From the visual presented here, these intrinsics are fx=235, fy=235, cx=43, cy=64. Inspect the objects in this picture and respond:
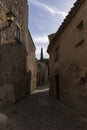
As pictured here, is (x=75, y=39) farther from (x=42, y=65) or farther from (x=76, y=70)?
(x=42, y=65)

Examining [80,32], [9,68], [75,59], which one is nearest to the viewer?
[80,32]

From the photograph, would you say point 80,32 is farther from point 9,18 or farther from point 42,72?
point 42,72

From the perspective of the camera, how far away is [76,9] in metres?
9.64

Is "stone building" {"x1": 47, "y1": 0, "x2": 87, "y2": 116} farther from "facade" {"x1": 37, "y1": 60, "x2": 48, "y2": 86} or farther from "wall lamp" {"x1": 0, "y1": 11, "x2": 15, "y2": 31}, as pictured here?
"facade" {"x1": 37, "y1": 60, "x2": 48, "y2": 86}

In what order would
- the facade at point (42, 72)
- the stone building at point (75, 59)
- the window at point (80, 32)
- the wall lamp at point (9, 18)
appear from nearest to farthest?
the stone building at point (75, 59), the wall lamp at point (9, 18), the window at point (80, 32), the facade at point (42, 72)

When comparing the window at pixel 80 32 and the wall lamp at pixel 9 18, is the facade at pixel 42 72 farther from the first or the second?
the window at pixel 80 32

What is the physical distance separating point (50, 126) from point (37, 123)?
608mm

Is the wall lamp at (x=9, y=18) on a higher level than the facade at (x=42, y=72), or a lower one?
higher

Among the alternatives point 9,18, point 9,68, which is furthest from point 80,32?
point 9,68

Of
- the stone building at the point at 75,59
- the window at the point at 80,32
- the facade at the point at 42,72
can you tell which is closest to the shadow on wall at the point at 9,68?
the stone building at the point at 75,59

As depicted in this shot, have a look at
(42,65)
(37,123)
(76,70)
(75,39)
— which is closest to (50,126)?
(37,123)

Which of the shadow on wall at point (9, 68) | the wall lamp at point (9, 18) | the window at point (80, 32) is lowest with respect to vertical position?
the shadow on wall at point (9, 68)

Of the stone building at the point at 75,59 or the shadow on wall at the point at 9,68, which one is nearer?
the stone building at the point at 75,59

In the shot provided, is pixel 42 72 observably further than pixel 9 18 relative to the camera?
Yes
